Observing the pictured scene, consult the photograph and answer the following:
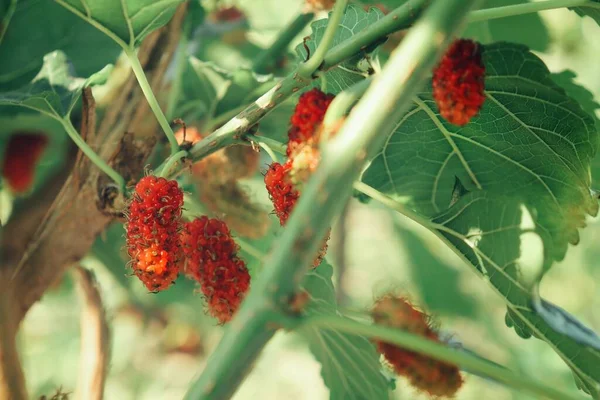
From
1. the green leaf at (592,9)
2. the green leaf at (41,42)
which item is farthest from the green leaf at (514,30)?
the green leaf at (41,42)

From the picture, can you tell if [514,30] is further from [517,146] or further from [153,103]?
[153,103]

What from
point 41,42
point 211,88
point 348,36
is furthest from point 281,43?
point 348,36

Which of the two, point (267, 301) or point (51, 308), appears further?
point (51, 308)

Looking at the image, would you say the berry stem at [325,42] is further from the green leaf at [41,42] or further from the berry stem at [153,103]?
the green leaf at [41,42]

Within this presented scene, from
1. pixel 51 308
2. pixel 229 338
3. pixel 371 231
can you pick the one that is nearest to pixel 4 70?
pixel 229 338

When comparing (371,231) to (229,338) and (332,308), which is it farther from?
(229,338)

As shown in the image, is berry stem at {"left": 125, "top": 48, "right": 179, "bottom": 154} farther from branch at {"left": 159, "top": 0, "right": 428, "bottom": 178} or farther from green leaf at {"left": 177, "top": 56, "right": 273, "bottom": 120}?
green leaf at {"left": 177, "top": 56, "right": 273, "bottom": 120}
